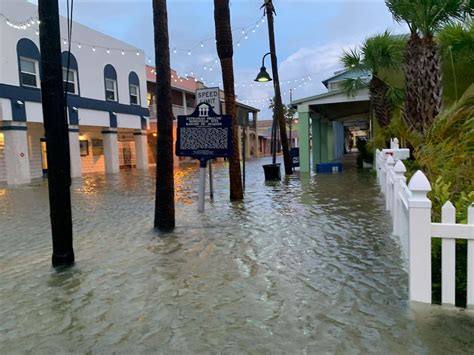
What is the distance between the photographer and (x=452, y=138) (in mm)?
5988

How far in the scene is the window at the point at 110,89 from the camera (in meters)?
23.7

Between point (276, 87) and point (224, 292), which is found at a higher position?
point (276, 87)

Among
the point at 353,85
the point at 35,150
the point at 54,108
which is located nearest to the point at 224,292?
the point at 54,108

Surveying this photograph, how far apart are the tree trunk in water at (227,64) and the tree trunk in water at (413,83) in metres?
4.39

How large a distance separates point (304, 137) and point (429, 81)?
778 centimetres

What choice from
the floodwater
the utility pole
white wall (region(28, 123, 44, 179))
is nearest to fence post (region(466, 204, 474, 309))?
the floodwater

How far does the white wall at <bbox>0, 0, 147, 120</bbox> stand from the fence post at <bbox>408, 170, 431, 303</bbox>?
17.5 metres

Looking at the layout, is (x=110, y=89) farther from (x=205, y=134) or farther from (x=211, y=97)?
(x=205, y=134)

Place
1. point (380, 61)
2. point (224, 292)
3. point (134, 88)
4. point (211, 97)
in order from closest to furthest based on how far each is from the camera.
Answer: point (224, 292) < point (211, 97) < point (380, 61) < point (134, 88)

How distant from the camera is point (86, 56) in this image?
71.2 feet

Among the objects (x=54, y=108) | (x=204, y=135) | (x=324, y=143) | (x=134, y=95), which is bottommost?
(x=324, y=143)

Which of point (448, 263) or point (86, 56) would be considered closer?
point (448, 263)

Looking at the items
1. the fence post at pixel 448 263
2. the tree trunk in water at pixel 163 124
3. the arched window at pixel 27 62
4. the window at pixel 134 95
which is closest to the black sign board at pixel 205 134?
the tree trunk in water at pixel 163 124

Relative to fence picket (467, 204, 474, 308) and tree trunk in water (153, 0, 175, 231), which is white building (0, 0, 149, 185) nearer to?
tree trunk in water (153, 0, 175, 231)
